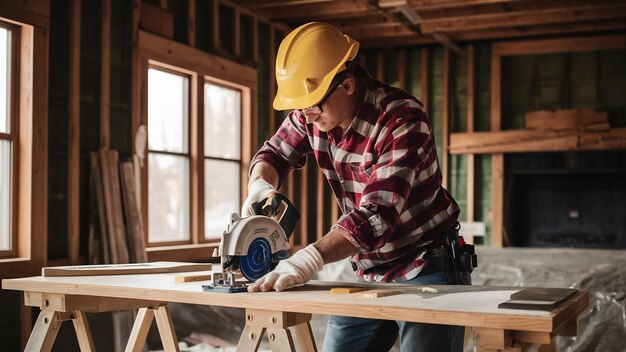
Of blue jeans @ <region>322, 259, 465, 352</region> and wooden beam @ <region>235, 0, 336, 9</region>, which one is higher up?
wooden beam @ <region>235, 0, 336, 9</region>

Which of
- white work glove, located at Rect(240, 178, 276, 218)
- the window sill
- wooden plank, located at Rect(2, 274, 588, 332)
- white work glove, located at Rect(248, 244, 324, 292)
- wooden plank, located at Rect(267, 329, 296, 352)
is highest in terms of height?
white work glove, located at Rect(240, 178, 276, 218)

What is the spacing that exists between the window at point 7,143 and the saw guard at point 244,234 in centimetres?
286

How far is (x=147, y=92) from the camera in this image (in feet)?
18.5

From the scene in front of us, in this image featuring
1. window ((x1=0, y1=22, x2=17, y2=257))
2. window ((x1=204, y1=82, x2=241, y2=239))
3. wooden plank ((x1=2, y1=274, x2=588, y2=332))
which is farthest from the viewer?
window ((x1=204, y1=82, x2=241, y2=239))

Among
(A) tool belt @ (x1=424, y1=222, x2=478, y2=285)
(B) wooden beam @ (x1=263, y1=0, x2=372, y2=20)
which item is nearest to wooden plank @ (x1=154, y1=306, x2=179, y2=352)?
(A) tool belt @ (x1=424, y1=222, x2=478, y2=285)

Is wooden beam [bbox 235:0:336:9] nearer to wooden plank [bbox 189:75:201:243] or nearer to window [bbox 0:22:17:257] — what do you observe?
wooden plank [bbox 189:75:201:243]

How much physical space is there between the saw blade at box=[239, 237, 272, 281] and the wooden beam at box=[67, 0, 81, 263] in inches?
120

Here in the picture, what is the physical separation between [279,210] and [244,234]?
27 centimetres

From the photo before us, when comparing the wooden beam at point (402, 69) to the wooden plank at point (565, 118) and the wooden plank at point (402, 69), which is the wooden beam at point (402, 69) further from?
the wooden plank at point (565, 118)

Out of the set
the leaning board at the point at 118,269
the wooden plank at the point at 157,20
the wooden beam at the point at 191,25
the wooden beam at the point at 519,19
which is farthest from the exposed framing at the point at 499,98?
the leaning board at the point at 118,269

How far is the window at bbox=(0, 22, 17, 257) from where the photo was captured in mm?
4516

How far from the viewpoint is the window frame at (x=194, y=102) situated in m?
5.57

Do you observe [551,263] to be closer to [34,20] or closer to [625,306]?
[625,306]

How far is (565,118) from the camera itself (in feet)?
26.9
